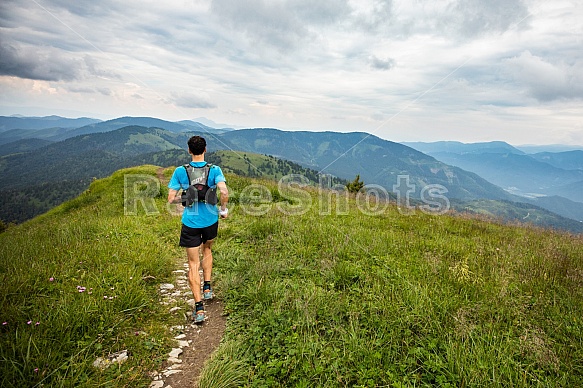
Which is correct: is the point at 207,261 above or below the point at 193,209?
below

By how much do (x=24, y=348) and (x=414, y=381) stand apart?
469 centimetres

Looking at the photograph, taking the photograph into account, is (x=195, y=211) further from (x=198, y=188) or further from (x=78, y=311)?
(x=78, y=311)

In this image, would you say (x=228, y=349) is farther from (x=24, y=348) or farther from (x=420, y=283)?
(x=420, y=283)

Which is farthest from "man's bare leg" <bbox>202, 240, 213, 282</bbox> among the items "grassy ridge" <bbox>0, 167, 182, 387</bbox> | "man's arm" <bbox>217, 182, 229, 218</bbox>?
"grassy ridge" <bbox>0, 167, 182, 387</bbox>

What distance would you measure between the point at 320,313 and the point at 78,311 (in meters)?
3.65

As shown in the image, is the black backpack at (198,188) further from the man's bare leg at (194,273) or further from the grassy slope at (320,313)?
the grassy slope at (320,313)

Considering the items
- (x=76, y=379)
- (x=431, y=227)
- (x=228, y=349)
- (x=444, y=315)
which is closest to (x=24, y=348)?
(x=76, y=379)

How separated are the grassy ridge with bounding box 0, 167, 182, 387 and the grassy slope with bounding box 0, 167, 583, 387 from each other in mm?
22

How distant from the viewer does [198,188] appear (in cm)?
530

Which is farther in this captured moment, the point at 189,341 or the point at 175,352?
the point at 189,341

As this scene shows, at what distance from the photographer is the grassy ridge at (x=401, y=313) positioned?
3568 millimetres

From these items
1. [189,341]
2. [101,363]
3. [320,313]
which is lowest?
[189,341]

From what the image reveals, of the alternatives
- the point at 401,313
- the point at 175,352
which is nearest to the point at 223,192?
the point at 175,352

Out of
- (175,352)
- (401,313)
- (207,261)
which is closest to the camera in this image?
(175,352)
